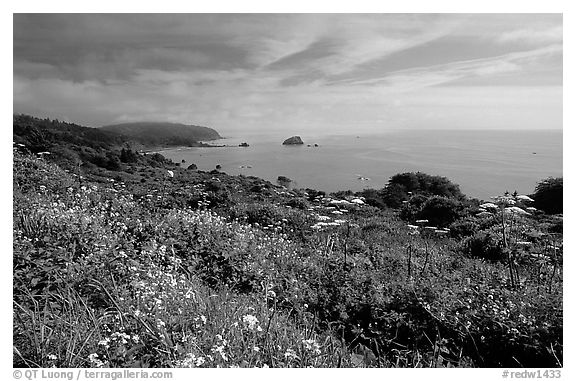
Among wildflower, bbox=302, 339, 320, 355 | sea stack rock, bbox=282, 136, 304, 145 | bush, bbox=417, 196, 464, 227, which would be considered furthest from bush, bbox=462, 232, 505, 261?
wildflower, bbox=302, 339, 320, 355

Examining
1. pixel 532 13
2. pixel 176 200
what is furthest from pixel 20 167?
pixel 532 13

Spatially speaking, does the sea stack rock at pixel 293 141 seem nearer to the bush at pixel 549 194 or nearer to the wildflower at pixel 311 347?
the wildflower at pixel 311 347

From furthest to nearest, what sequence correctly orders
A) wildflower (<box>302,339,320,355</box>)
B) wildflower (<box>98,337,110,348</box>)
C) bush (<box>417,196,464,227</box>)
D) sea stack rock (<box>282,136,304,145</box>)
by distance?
bush (<box>417,196,464,227</box>)
sea stack rock (<box>282,136,304,145</box>)
wildflower (<box>302,339,320,355</box>)
wildflower (<box>98,337,110,348</box>)

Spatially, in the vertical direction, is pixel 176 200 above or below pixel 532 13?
below

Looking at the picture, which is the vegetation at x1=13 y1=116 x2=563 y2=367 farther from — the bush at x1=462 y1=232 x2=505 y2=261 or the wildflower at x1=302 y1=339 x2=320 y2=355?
the bush at x1=462 y1=232 x2=505 y2=261

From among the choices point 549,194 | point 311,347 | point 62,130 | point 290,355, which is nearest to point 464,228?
point 549,194
